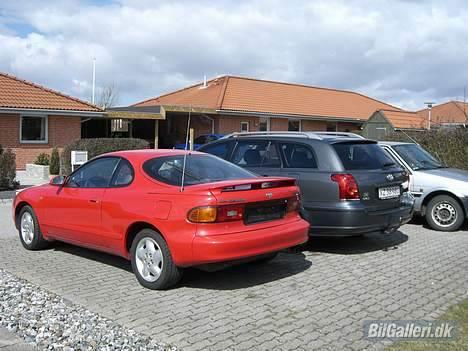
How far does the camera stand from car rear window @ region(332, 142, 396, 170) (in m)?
7.25

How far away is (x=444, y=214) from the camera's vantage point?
9.57 meters

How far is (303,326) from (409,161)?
6.48 meters

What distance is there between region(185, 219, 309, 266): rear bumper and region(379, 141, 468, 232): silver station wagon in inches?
190

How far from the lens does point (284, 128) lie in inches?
1326

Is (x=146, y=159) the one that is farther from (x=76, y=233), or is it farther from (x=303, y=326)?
(x=303, y=326)

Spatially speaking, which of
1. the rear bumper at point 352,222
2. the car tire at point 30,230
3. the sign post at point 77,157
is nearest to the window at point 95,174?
the car tire at point 30,230

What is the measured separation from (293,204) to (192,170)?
1241mm

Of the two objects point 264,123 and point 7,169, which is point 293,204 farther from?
point 264,123

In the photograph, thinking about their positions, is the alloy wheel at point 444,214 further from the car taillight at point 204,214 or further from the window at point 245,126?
the window at point 245,126

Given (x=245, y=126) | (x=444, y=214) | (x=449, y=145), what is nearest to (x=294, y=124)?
(x=245, y=126)

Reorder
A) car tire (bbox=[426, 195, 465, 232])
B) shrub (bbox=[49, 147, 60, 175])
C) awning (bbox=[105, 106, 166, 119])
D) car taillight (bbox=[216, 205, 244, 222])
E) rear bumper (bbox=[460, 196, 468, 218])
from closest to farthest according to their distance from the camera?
car taillight (bbox=[216, 205, 244, 222]) < rear bumper (bbox=[460, 196, 468, 218]) < car tire (bbox=[426, 195, 465, 232]) < shrub (bbox=[49, 147, 60, 175]) < awning (bbox=[105, 106, 166, 119])

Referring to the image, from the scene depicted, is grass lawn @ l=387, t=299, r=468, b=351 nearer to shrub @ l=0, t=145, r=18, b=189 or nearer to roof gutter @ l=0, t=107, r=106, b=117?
shrub @ l=0, t=145, r=18, b=189

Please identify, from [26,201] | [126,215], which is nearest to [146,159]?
[126,215]

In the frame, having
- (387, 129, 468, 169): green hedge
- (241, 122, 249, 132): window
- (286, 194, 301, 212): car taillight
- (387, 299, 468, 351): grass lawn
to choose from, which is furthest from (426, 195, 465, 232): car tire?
(241, 122, 249, 132): window
